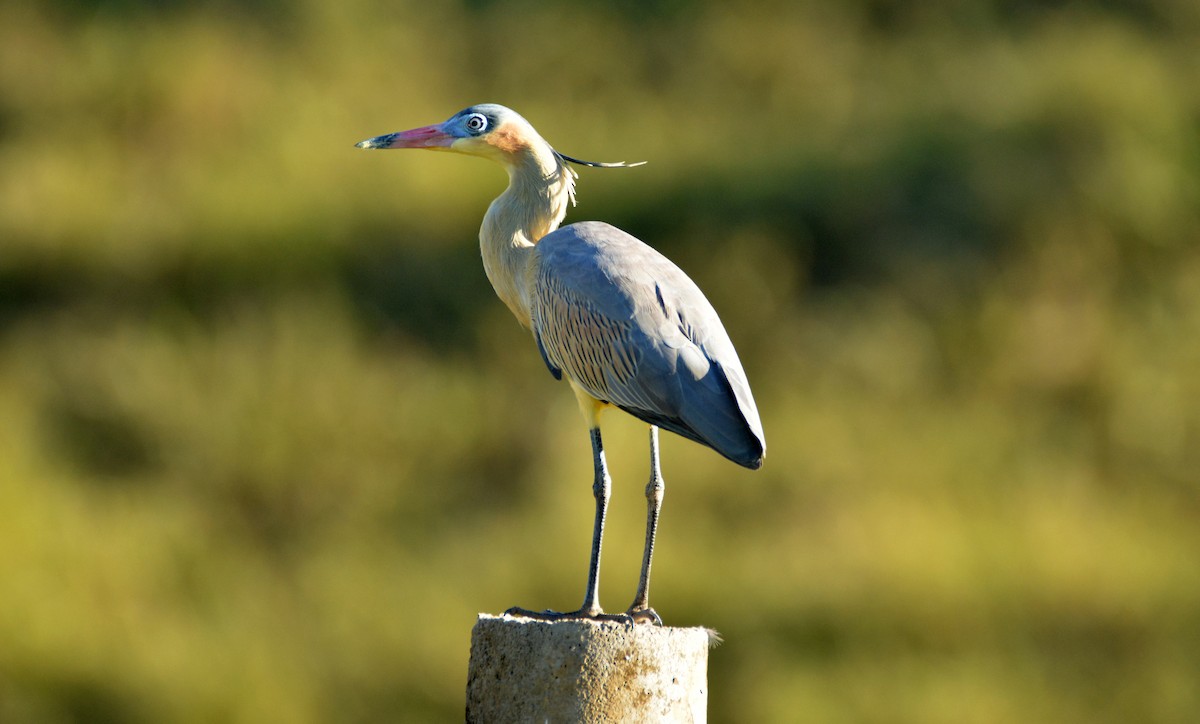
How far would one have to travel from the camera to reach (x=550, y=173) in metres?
3.19

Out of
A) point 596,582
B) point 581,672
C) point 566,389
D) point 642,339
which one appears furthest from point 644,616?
point 566,389

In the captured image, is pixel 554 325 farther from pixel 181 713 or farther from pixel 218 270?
pixel 218 270

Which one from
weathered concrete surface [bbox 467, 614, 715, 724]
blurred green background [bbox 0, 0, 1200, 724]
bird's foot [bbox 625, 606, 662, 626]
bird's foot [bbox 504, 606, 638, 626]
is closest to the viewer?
weathered concrete surface [bbox 467, 614, 715, 724]

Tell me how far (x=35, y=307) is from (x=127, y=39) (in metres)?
1.73

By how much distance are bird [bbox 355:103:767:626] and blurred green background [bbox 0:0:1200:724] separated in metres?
2.65

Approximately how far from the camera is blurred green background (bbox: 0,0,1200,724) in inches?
223

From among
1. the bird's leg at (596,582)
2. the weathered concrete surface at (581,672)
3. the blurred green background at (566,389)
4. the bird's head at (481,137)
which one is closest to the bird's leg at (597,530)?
the bird's leg at (596,582)

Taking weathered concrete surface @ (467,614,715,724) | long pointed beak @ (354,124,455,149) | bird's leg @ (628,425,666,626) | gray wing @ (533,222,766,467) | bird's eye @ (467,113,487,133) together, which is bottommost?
weathered concrete surface @ (467,614,715,724)

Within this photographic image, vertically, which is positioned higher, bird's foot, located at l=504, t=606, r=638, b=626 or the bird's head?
the bird's head

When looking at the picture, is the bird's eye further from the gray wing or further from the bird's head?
the gray wing

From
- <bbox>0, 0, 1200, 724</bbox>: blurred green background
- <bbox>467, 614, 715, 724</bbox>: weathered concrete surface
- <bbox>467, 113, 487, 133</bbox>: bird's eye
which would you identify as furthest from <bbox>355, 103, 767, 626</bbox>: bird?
<bbox>0, 0, 1200, 724</bbox>: blurred green background

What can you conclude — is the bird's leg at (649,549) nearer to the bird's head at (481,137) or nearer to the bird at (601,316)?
the bird at (601,316)

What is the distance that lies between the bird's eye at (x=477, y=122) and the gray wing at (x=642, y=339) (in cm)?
29

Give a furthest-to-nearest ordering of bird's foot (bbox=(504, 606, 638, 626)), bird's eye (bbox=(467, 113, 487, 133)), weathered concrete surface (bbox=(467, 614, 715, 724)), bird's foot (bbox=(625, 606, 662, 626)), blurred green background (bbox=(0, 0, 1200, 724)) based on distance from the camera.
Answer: blurred green background (bbox=(0, 0, 1200, 724))
bird's eye (bbox=(467, 113, 487, 133))
bird's foot (bbox=(625, 606, 662, 626))
bird's foot (bbox=(504, 606, 638, 626))
weathered concrete surface (bbox=(467, 614, 715, 724))
